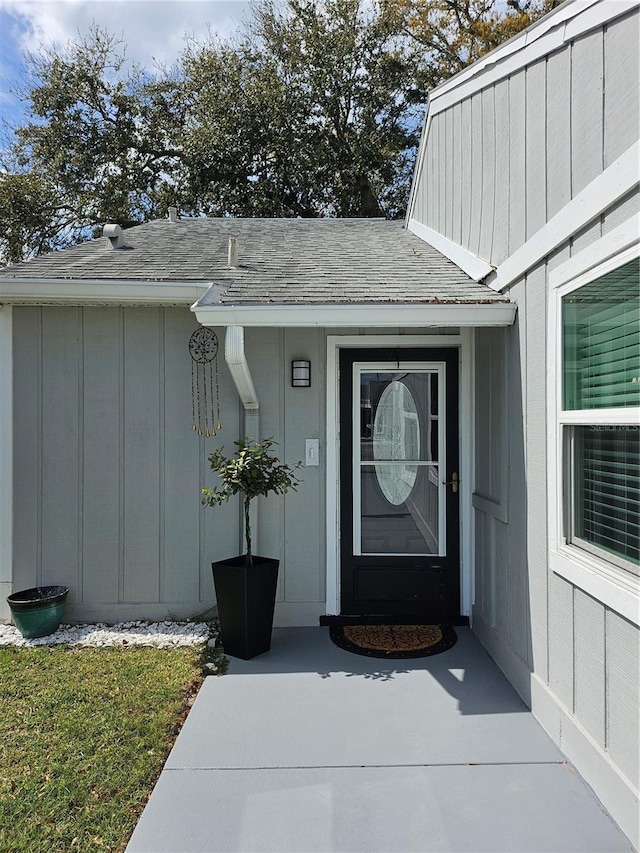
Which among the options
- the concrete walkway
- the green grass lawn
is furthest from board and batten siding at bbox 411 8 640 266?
the green grass lawn

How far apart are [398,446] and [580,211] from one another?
7.68 feet

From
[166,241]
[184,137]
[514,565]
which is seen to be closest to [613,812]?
[514,565]

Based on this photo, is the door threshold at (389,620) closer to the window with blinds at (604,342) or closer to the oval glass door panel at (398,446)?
the oval glass door panel at (398,446)

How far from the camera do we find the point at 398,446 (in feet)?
14.7

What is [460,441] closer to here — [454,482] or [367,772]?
[454,482]

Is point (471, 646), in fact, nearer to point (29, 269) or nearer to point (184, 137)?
point (29, 269)

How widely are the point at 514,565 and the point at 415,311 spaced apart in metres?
1.65

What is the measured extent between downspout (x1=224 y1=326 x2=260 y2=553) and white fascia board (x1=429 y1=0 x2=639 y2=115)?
223cm

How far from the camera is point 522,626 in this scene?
3.29 metres

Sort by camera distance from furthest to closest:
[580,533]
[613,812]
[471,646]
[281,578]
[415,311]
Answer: [281,578] → [471,646] → [415,311] → [580,533] → [613,812]

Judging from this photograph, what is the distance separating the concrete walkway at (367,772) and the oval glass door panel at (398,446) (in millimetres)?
1322

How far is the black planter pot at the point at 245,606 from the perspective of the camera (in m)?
3.78

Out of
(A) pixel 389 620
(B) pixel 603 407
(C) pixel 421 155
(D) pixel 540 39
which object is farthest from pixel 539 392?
(C) pixel 421 155

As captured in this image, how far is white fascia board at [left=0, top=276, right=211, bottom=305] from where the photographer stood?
163 inches
